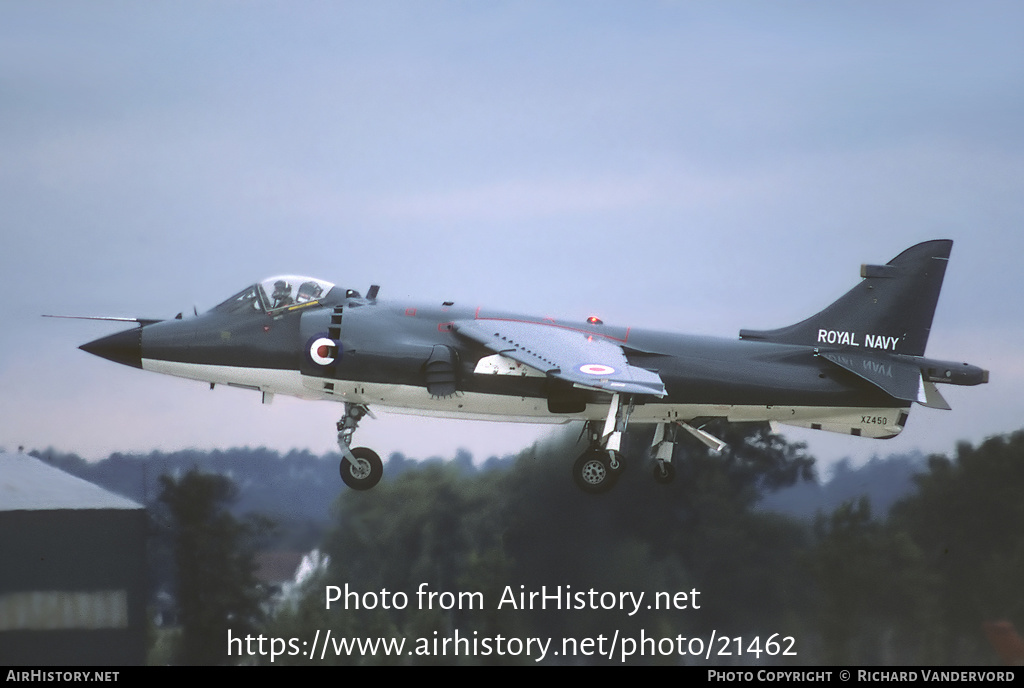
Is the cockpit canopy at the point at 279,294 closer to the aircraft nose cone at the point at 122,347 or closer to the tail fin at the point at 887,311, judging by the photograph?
the aircraft nose cone at the point at 122,347

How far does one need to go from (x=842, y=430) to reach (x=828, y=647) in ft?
12.1

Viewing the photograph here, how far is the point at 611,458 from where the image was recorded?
92.7ft

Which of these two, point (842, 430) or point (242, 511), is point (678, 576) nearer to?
point (842, 430)

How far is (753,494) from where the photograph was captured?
2886 centimetres

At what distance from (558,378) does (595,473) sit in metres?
2.01

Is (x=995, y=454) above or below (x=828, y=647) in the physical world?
above

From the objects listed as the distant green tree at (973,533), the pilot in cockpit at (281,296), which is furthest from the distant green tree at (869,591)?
the pilot in cockpit at (281,296)

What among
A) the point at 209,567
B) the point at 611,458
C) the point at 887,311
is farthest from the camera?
the point at 887,311

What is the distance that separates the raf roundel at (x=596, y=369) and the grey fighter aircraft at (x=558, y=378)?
4.76ft

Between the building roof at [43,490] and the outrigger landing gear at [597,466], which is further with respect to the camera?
the outrigger landing gear at [597,466]

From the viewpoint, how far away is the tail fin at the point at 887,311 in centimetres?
2891

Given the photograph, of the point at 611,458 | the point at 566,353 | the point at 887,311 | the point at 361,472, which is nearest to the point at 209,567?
the point at 361,472

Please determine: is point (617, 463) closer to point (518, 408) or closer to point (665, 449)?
point (665, 449)

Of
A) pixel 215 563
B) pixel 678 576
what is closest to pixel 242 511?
pixel 215 563
